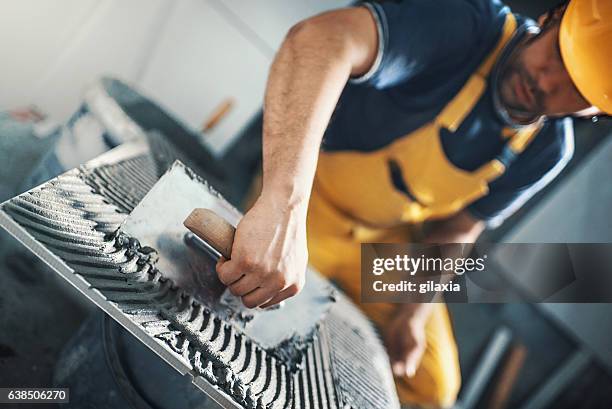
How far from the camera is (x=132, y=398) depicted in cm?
50

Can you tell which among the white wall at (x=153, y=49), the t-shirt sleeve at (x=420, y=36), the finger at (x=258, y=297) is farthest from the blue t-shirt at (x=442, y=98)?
the finger at (x=258, y=297)

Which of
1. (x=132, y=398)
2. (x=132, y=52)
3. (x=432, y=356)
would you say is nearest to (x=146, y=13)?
(x=132, y=52)

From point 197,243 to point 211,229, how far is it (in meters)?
0.07

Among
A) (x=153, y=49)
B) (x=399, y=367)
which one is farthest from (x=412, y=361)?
(x=153, y=49)

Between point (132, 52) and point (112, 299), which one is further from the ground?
point (132, 52)

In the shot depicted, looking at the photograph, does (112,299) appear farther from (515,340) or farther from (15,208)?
(515,340)

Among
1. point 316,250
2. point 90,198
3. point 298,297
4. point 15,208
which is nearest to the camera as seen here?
point 15,208

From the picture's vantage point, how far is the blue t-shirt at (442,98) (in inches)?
25.5

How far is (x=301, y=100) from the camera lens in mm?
530

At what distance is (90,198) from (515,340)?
1139 millimetres

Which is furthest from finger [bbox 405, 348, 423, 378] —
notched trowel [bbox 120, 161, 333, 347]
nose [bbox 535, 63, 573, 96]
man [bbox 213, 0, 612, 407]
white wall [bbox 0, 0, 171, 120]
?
white wall [bbox 0, 0, 171, 120]

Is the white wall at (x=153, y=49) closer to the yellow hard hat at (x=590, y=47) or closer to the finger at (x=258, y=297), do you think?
the yellow hard hat at (x=590, y=47)

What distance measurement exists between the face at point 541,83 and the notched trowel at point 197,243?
45 cm

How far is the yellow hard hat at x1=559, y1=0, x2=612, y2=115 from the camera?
0.60 meters
